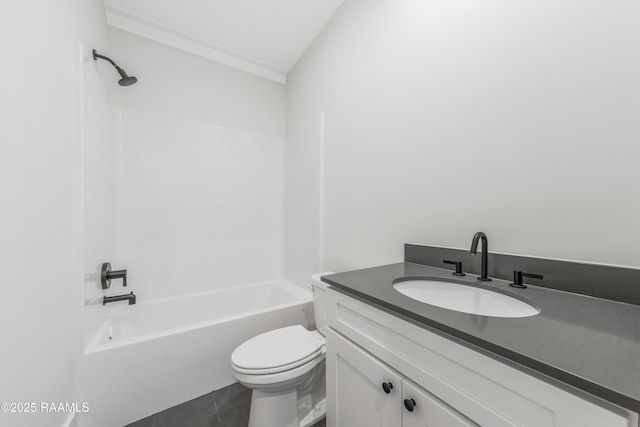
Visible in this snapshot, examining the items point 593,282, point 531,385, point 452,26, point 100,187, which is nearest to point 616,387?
point 531,385

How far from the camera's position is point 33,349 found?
0.86 metres

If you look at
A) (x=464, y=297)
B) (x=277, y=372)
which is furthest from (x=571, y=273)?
(x=277, y=372)

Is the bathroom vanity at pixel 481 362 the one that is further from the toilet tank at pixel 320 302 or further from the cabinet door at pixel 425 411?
the toilet tank at pixel 320 302

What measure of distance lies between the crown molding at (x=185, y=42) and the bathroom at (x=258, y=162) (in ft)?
0.05

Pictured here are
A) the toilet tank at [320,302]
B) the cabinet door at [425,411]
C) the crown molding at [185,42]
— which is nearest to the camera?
the cabinet door at [425,411]

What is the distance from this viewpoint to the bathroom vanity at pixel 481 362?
0.40 meters

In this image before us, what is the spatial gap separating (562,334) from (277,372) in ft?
3.51

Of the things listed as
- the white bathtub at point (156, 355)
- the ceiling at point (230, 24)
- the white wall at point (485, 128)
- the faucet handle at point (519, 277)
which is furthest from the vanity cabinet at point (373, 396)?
the ceiling at point (230, 24)

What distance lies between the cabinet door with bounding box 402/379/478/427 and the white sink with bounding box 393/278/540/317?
315mm

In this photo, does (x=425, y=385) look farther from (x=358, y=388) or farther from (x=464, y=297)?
(x=464, y=297)

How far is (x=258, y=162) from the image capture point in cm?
252

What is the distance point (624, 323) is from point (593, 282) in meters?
0.21

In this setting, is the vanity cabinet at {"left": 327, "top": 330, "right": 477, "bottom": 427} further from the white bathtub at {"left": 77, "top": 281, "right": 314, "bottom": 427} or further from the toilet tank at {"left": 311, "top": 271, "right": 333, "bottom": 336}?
the white bathtub at {"left": 77, "top": 281, "right": 314, "bottom": 427}

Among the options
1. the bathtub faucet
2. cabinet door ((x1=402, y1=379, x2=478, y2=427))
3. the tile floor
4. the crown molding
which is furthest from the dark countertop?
the crown molding
